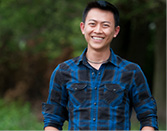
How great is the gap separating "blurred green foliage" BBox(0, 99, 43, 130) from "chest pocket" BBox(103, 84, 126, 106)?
283 inches

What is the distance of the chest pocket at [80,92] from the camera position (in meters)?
2.40

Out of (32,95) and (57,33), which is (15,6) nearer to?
(57,33)

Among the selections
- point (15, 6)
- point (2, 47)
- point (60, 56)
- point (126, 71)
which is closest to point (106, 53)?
point (126, 71)

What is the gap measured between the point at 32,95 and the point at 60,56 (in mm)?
2354

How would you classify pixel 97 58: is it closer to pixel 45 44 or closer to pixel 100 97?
pixel 100 97

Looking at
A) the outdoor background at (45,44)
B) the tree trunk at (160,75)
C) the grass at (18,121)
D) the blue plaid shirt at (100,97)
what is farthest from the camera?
the tree trunk at (160,75)

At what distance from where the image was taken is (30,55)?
1544cm

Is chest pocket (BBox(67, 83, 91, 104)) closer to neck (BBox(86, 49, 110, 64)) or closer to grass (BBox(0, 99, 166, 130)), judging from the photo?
neck (BBox(86, 49, 110, 64))

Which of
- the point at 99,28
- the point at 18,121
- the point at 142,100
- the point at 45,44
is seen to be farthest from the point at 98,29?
the point at 45,44

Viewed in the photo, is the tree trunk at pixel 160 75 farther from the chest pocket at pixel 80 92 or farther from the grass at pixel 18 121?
the chest pocket at pixel 80 92

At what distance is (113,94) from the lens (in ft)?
7.86

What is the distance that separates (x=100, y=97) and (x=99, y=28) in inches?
21.0

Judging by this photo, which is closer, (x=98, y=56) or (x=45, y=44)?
(x=98, y=56)

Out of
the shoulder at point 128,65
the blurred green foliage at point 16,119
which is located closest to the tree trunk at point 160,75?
the blurred green foliage at point 16,119
